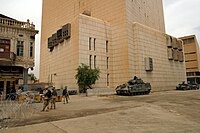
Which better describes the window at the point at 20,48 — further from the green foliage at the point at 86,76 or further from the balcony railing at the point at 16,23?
the green foliage at the point at 86,76

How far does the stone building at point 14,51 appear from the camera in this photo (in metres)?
19.6

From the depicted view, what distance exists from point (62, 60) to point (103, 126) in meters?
31.2

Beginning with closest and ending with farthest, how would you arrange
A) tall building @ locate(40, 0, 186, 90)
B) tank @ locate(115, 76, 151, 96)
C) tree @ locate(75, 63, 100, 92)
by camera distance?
tank @ locate(115, 76, 151, 96) → tree @ locate(75, 63, 100, 92) → tall building @ locate(40, 0, 186, 90)

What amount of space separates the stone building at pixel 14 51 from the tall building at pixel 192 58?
224ft

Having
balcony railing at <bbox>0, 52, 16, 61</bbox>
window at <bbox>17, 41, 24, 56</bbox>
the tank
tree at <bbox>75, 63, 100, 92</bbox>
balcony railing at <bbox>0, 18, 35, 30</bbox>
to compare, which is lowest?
the tank

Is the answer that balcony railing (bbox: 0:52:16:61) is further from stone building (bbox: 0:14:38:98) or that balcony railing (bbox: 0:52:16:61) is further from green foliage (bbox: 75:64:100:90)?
green foliage (bbox: 75:64:100:90)

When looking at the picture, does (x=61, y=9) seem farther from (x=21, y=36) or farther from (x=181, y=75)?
(x=181, y=75)

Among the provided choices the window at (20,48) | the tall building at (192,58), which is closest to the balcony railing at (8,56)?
the window at (20,48)

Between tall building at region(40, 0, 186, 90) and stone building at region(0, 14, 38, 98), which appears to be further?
tall building at region(40, 0, 186, 90)

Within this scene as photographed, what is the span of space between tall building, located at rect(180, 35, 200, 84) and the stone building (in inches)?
2687

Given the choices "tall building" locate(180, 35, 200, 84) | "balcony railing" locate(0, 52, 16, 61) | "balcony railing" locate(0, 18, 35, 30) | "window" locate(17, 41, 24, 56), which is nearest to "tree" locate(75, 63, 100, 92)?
"window" locate(17, 41, 24, 56)

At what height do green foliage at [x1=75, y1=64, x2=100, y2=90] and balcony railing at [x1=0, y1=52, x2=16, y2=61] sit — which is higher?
balcony railing at [x1=0, y1=52, x2=16, y2=61]

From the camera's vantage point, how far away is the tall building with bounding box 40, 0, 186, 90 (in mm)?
32938

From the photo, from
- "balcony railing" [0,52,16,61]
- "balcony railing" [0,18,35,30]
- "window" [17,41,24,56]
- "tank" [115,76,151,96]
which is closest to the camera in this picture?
"balcony railing" [0,52,16,61]
